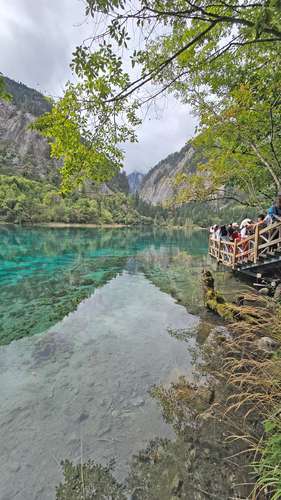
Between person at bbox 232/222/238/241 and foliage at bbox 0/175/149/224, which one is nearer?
person at bbox 232/222/238/241

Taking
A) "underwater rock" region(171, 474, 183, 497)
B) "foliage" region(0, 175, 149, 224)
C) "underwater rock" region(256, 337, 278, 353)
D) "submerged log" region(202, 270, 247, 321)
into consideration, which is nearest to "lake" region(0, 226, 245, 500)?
"submerged log" region(202, 270, 247, 321)

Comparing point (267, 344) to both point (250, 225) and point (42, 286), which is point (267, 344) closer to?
point (250, 225)

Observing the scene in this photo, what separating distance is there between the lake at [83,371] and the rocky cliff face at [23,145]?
119267 mm

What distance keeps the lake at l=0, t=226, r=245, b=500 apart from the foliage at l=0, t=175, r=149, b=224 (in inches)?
2137

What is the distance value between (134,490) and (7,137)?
169 metres

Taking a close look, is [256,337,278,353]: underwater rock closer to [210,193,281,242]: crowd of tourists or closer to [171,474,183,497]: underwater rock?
[171,474,183,497]: underwater rock

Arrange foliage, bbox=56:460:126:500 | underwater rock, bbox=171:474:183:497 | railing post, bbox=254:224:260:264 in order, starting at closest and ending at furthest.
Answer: underwater rock, bbox=171:474:183:497 → foliage, bbox=56:460:126:500 → railing post, bbox=254:224:260:264

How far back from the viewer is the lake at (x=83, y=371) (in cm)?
360

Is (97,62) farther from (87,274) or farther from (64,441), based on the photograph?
(87,274)

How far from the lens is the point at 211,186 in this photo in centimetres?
1202

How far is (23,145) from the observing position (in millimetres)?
137250

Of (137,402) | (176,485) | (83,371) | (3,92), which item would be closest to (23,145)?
(83,371)

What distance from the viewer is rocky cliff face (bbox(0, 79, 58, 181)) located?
119m

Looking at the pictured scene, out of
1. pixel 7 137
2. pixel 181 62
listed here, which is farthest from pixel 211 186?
pixel 7 137
